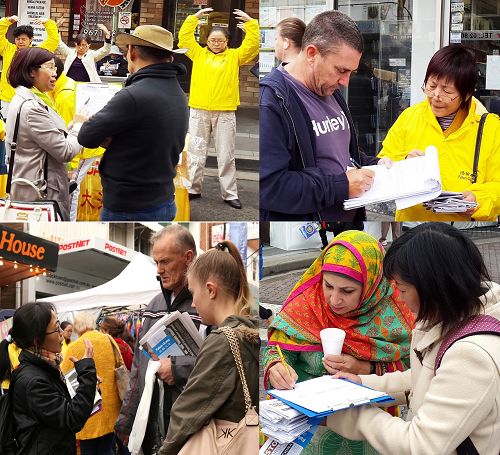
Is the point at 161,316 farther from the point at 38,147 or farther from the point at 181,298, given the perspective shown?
the point at 38,147

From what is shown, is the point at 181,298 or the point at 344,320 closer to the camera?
the point at 344,320

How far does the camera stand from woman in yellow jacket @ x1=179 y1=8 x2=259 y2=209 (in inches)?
114

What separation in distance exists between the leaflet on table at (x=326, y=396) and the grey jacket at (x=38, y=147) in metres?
1.29

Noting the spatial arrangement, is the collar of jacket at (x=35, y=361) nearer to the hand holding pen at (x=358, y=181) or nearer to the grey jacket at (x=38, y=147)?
the grey jacket at (x=38, y=147)

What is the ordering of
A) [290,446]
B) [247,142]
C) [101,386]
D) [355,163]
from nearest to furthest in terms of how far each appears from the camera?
[290,446] < [355,163] < [247,142] < [101,386]

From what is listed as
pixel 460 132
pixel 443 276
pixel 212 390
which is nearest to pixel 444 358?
pixel 443 276

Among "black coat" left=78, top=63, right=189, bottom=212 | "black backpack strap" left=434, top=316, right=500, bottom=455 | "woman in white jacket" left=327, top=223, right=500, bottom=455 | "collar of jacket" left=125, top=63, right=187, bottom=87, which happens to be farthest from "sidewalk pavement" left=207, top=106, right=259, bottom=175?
"black backpack strap" left=434, top=316, right=500, bottom=455

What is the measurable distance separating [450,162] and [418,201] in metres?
0.31

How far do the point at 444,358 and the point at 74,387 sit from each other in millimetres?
1724

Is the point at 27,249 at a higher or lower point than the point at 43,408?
higher

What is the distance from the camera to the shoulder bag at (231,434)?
267 cm

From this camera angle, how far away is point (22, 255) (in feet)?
9.90

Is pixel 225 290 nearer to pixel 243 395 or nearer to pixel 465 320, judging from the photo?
pixel 243 395

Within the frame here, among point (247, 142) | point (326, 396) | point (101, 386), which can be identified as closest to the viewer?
point (326, 396)
